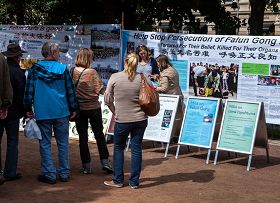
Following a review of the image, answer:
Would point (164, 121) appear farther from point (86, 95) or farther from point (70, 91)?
point (70, 91)

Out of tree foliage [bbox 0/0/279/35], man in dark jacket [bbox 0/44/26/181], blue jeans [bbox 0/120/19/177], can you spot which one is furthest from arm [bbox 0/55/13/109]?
tree foliage [bbox 0/0/279/35]

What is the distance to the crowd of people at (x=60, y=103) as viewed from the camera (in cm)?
655

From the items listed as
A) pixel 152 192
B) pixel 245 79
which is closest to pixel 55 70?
pixel 152 192

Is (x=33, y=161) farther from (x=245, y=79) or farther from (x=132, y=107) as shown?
(x=245, y=79)

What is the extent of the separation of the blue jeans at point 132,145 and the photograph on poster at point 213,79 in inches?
175

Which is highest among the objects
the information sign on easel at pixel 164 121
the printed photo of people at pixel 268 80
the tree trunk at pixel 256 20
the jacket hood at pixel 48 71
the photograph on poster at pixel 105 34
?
the tree trunk at pixel 256 20

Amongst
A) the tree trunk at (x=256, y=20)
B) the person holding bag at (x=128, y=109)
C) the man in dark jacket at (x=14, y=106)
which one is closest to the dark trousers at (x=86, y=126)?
the person holding bag at (x=128, y=109)

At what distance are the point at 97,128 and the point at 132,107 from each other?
3.72 feet

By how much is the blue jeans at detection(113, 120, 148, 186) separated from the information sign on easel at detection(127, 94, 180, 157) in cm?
233

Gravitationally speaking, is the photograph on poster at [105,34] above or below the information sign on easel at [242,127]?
above

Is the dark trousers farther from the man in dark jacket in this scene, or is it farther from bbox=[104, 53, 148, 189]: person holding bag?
the man in dark jacket

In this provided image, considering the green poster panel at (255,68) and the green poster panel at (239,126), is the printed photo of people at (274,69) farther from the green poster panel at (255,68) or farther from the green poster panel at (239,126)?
the green poster panel at (239,126)

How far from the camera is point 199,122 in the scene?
346 inches

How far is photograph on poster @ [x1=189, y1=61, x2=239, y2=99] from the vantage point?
10.7 metres
